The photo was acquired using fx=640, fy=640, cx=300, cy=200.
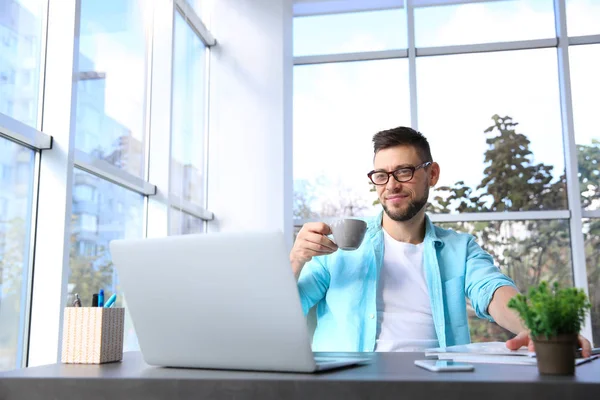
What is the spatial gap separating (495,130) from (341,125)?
1.14 m

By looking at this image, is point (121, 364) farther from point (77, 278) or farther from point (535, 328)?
point (77, 278)

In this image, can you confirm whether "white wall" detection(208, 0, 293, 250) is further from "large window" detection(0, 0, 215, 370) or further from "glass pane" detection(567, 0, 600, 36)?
"glass pane" detection(567, 0, 600, 36)

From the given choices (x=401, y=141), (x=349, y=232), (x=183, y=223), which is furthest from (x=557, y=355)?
(x=183, y=223)

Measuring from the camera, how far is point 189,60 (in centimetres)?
426

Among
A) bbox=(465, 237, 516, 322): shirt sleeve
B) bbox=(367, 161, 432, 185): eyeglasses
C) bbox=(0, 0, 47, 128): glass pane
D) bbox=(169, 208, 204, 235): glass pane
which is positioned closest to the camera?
bbox=(465, 237, 516, 322): shirt sleeve

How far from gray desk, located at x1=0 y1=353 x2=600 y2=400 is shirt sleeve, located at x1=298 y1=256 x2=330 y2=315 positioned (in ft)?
2.83

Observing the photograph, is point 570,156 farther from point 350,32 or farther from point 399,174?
point 399,174

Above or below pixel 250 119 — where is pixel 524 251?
below

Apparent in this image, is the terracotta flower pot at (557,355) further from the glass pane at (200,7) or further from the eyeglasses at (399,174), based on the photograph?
the glass pane at (200,7)

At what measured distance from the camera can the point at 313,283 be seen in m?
1.90

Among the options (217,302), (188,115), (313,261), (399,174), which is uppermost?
(188,115)

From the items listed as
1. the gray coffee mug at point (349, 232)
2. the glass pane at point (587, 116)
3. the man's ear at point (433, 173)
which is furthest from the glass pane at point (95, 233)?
the glass pane at point (587, 116)

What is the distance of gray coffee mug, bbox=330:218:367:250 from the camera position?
1.46 meters

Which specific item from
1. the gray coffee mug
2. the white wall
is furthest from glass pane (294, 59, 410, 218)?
the gray coffee mug
